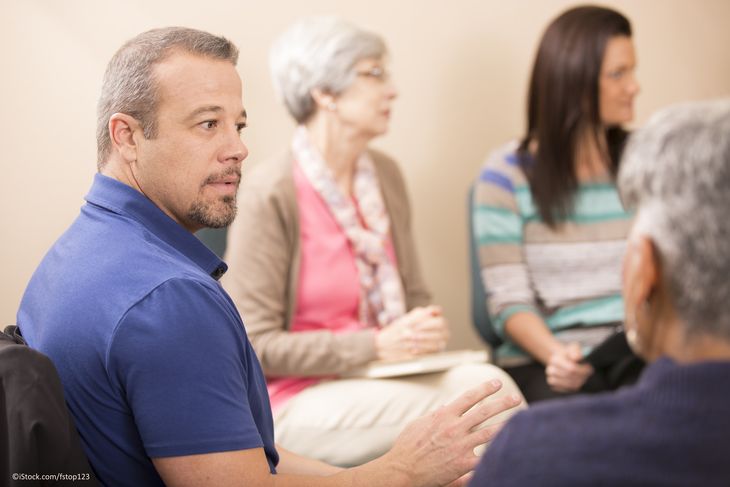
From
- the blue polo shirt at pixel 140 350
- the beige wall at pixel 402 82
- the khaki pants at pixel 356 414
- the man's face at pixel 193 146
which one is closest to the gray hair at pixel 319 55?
the beige wall at pixel 402 82

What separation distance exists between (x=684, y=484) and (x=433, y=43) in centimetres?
240

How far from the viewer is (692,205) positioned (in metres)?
0.84

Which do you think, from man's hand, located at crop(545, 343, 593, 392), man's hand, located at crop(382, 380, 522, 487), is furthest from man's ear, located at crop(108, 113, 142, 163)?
man's hand, located at crop(545, 343, 593, 392)

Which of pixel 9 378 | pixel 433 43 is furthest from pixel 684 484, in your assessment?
pixel 433 43

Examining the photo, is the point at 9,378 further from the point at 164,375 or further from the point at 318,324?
the point at 318,324

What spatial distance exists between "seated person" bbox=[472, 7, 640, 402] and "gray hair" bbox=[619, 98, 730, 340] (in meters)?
1.64

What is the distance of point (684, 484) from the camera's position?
84cm

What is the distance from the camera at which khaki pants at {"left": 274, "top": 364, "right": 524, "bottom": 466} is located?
2.12 metres

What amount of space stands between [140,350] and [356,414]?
1.06m

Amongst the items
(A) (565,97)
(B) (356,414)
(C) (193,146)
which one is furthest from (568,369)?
(C) (193,146)

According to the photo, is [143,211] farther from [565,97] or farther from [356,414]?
[565,97]

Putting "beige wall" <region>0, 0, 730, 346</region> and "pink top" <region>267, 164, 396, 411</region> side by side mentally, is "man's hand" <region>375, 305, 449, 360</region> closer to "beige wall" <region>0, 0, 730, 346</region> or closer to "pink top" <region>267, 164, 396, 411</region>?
"pink top" <region>267, 164, 396, 411</region>

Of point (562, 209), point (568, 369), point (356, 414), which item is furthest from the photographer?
point (562, 209)

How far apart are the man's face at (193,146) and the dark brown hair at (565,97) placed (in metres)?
1.31
